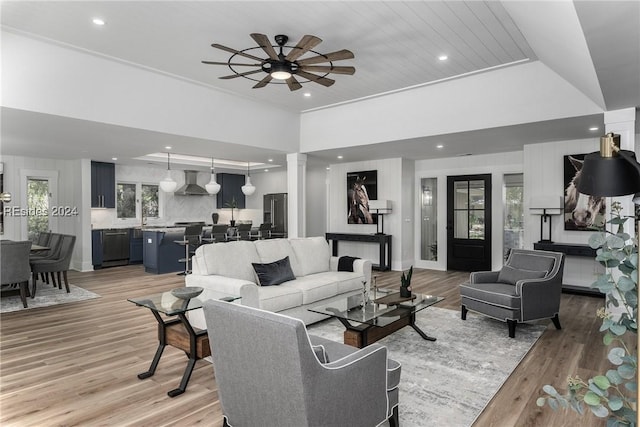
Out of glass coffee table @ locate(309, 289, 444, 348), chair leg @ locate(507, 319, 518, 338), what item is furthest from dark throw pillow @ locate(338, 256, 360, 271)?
chair leg @ locate(507, 319, 518, 338)

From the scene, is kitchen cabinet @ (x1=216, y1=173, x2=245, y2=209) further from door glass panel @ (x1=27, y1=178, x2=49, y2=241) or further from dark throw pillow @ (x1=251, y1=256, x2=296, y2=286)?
dark throw pillow @ (x1=251, y1=256, x2=296, y2=286)

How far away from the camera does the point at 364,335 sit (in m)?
3.29

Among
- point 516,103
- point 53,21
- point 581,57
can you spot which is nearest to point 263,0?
point 53,21

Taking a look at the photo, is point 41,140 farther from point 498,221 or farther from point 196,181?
point 498,221

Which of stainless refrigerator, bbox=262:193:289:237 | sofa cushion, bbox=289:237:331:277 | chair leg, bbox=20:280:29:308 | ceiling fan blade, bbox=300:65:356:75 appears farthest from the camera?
stainless refrigerator, bbox=262:193:289:237

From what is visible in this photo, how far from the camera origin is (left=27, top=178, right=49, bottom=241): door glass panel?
8.63 m

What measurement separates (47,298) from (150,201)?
4.88 metres

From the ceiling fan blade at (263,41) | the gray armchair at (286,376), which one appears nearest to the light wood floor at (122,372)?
the gray armchair at (286,376)

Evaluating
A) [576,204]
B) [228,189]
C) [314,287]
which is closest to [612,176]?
[314,287]

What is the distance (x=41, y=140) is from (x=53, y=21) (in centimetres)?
324

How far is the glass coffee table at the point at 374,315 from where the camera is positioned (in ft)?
10.8

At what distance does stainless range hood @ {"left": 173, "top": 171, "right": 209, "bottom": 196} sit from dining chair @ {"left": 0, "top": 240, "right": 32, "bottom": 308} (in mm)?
5317

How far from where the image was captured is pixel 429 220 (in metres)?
8.89

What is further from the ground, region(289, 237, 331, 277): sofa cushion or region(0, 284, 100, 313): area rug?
region(289, 237, 331, 277): sofa cushion
